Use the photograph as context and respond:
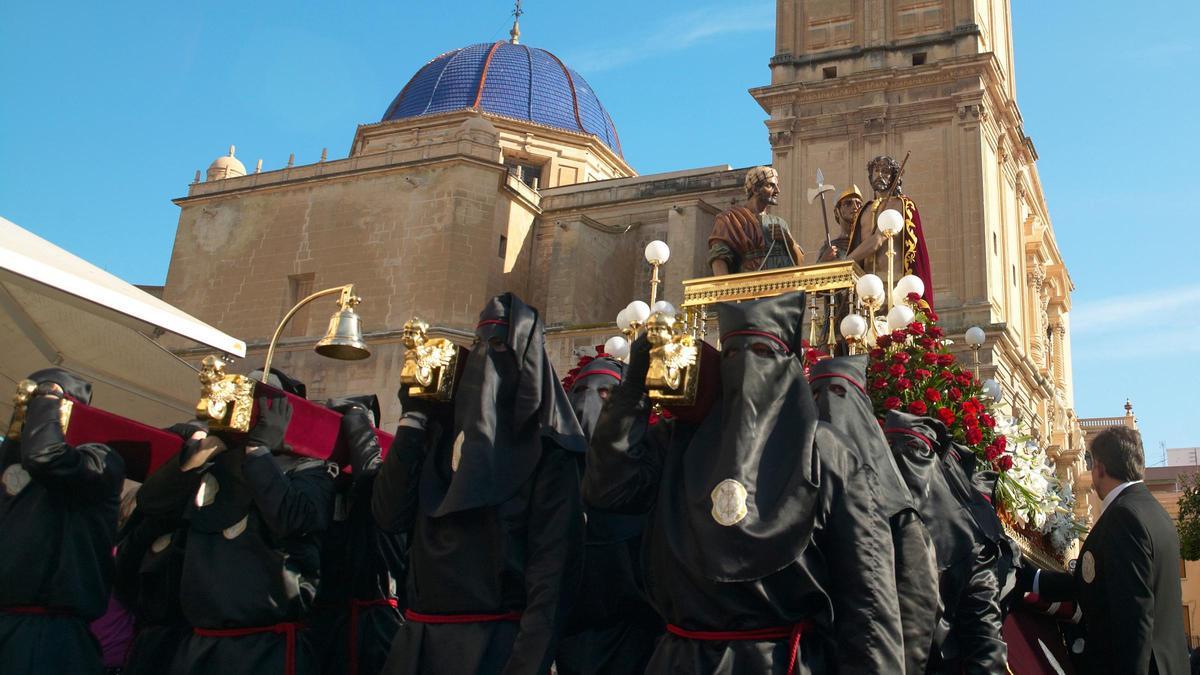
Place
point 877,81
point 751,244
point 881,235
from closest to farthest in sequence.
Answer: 1. point 751,244
2. point 881,235
3. point 877,81

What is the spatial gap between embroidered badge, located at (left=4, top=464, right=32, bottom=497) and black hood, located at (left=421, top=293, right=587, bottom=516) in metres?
2.02

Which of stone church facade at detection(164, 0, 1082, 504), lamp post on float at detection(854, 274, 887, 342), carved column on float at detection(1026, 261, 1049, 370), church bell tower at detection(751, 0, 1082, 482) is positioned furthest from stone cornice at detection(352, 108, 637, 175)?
lamp post on float at detection(854, 274, 887, 342)

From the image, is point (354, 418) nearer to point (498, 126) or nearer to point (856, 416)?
point (856, 416)

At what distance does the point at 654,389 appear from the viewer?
3770 mm

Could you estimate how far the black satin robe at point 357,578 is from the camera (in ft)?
18.4

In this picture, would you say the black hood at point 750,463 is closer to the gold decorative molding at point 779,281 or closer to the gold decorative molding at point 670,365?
the gold decorative molding at point 670,365

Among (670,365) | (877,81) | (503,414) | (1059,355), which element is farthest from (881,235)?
(1059,355)

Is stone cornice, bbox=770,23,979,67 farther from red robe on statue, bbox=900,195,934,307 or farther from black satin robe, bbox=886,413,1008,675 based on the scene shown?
black satin robe, bbox=886,413,1008,675

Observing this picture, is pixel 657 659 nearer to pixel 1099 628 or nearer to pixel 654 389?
pixel 654 389

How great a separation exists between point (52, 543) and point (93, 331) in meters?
5.37

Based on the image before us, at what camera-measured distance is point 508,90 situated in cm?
3938

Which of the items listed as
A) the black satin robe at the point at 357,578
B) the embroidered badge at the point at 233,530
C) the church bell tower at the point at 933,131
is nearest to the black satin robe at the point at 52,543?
the embroidered badge at the point at 233,530

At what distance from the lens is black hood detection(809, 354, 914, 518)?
417 cm

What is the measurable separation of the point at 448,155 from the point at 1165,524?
82.9 feet
